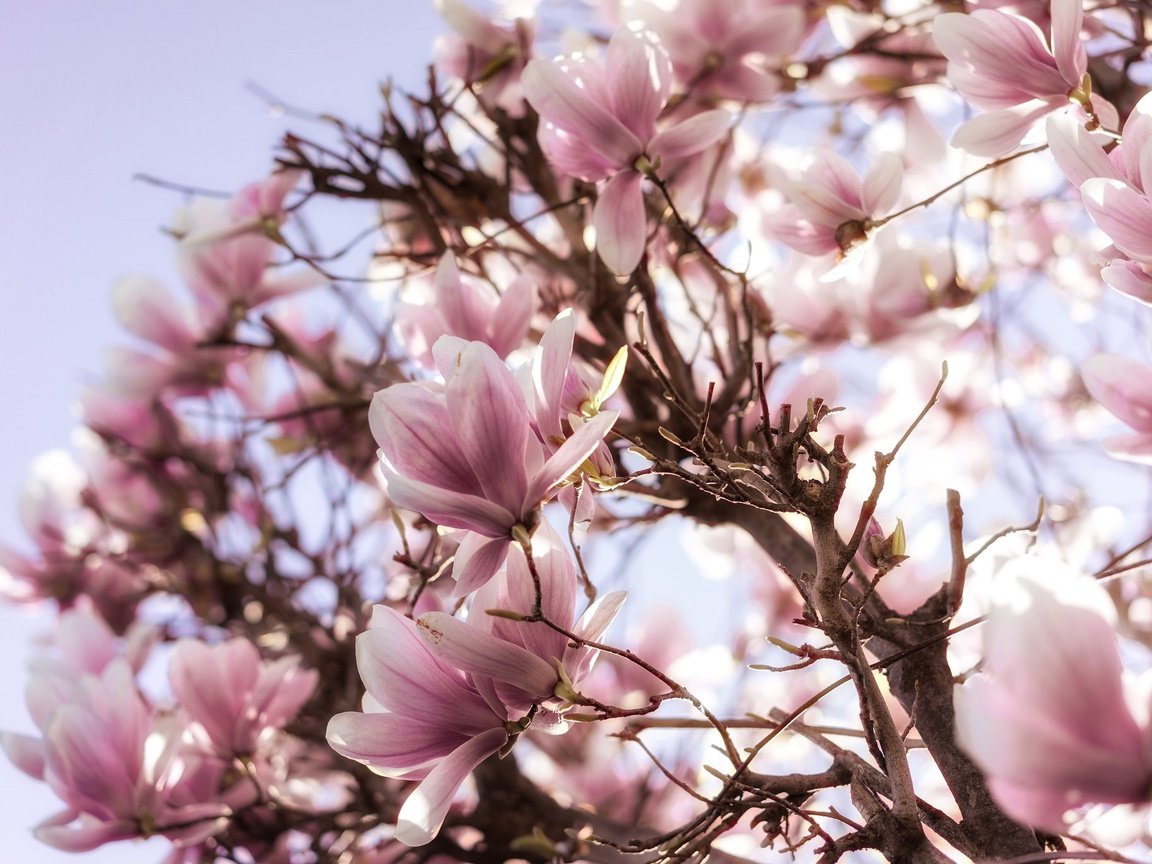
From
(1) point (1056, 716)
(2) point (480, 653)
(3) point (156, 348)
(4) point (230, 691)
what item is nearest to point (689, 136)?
(2) point (480, 653)

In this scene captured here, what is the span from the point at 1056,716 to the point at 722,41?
1.14 m

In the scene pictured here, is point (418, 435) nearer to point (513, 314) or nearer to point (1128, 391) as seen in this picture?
point (513, 314)

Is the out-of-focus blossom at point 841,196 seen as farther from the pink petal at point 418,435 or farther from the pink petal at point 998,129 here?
the pink petal at point 418,435

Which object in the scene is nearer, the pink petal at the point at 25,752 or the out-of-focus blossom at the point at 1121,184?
the out-of-focus blossom at the point at 1121,184

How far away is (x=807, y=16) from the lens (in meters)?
1.63

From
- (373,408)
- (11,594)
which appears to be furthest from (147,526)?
(373,408)

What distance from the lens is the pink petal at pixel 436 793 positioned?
0.67 metres

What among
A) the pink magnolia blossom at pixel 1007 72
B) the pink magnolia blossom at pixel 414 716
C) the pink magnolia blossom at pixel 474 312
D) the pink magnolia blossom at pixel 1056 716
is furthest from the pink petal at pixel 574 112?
the pink magnolia blossom at pixel 1056 716

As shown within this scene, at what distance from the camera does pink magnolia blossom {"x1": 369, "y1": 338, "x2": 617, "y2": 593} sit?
2.16 feet

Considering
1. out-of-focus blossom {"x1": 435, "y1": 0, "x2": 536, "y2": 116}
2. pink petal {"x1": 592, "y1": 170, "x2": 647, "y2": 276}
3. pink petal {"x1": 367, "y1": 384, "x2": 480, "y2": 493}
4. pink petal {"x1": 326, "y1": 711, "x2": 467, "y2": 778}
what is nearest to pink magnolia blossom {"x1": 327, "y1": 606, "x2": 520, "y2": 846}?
pink petal {"x1": 326, "y1": 711, "x2": 467, "y2": 778}

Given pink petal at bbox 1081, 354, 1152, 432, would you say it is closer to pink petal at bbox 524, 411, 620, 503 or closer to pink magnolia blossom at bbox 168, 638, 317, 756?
pink petal at bbox 524, 411, 620, 503

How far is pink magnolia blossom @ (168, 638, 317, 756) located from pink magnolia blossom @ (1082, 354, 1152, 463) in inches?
39.9

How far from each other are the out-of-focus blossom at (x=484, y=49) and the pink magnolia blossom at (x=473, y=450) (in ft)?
2.60

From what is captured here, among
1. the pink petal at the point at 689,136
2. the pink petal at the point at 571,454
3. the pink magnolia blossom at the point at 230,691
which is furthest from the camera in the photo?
the pink magnolia blossom at the point at 230,691
